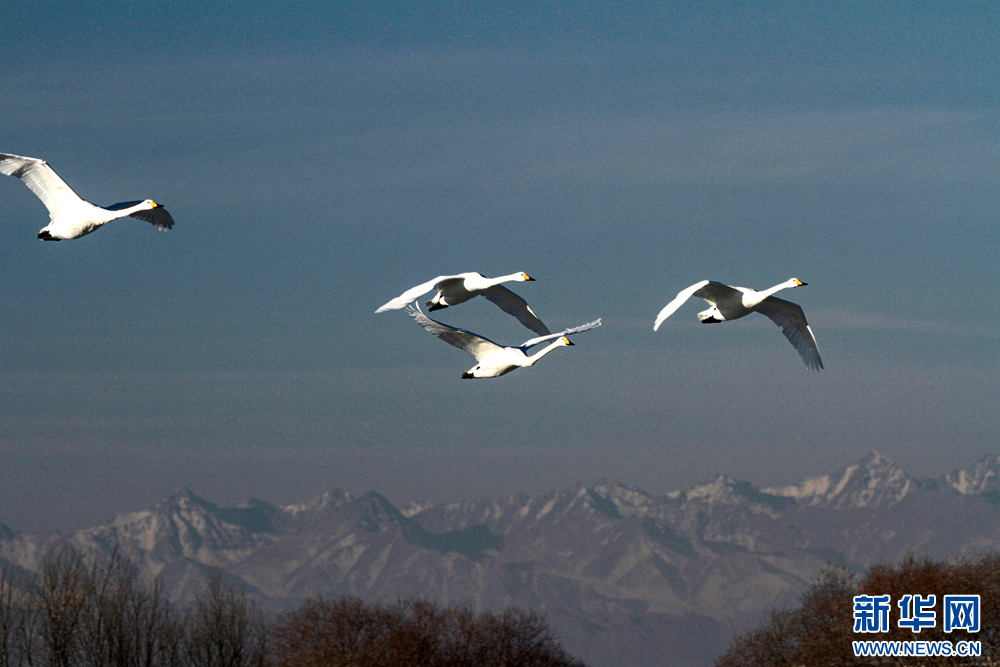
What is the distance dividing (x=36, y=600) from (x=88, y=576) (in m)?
5.13

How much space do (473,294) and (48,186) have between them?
53.6 feet

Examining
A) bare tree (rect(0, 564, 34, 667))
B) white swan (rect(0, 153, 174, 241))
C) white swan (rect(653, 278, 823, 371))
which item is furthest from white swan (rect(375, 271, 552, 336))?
bare tree (rect(0, 564, 34, 667))

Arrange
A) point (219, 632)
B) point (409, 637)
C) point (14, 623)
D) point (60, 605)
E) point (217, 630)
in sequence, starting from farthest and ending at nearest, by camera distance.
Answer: point (409, 637) → point (217, 630) → point (219, 632) → point (14, 623) → point (60, 605)

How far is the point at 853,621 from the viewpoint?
160875 millimetres

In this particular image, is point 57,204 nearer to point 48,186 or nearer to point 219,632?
point 48,186

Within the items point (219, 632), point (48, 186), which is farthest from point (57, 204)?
point (219, 632)

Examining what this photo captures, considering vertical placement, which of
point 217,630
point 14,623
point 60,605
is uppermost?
point 60,605

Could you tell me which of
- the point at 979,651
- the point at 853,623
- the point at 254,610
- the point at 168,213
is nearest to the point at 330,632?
the point at 254,610

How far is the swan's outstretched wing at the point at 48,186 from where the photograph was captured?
1758 inches

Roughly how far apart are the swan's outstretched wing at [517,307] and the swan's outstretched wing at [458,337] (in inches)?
293

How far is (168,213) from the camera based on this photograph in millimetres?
48781

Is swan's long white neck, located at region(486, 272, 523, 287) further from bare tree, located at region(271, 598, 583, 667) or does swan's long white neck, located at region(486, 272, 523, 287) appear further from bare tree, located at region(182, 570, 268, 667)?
bare tree, located at region(271, 598, 583, 667)

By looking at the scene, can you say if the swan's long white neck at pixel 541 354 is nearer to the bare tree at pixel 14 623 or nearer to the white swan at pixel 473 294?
the white swan at pixel 473 294

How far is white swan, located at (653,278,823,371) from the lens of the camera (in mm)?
49438
